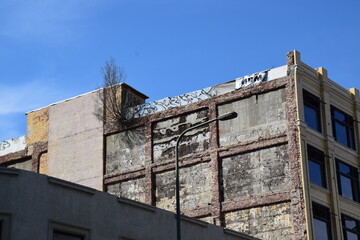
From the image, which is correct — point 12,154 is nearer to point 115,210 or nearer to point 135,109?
point 135,109

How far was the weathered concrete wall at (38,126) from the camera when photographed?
47822 mm

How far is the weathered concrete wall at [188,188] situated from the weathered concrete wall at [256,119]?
Result: 204cm

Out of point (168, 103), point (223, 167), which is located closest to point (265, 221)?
point (223, 167)

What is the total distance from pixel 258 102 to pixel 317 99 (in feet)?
10.7

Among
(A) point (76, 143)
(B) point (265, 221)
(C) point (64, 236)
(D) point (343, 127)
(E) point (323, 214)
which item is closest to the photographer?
(C) point (64, 236)

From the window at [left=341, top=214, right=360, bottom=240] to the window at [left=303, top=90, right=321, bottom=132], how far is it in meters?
5.07

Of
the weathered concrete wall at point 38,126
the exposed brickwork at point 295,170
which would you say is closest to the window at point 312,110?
the exposed brickwork at point 295,170

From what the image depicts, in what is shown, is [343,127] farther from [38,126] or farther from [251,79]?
[38,126]

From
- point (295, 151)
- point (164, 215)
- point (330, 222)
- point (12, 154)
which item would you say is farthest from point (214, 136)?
point (12, 154)

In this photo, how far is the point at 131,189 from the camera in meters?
42.7

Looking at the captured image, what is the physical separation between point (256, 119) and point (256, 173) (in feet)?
9.66

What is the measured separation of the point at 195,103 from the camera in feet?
137

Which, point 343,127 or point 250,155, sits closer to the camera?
point 250,155

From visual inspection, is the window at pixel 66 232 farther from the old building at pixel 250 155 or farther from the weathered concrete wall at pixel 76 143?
the weathered concrete wall at pixel 76 143
